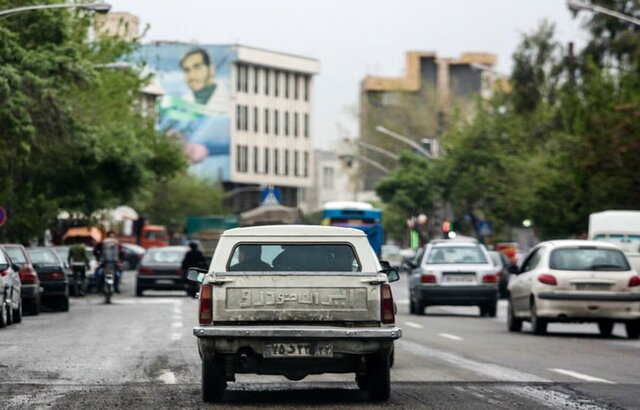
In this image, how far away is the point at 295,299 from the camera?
1460cm

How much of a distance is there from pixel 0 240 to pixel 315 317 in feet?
125

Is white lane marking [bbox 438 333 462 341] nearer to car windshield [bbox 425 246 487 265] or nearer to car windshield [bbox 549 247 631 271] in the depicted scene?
car windshield [bbox 549 247 631 271]

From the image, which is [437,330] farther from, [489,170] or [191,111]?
[191,111]

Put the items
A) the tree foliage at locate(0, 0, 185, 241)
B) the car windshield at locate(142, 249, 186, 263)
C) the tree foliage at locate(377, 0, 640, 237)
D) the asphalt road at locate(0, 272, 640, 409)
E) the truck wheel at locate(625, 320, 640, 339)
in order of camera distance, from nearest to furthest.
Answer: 1. the asphalt road at locate(0, 272, 640, 409)
2. the truck wheel at locate(625, 320, 640, 339)
3. the tree foliage at locate(0, 0, 185, 241)
4. the tree foliage at locate(377, 0, 640, 237)
5. the car windshield at locate(142, 249, 186, 263)

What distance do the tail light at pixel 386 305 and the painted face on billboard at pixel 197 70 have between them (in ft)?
461

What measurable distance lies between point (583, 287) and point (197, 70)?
129 m

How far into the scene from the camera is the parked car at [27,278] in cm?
3569

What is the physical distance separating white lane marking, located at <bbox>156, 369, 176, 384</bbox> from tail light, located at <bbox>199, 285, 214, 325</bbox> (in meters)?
2.57

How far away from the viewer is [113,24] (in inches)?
5389

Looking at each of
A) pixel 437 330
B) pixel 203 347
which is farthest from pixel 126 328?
pixel 203 347

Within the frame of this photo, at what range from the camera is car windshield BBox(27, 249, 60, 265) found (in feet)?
130

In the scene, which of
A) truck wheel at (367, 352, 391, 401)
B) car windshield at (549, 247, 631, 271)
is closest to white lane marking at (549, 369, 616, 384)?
truck wheel at (367, 352, 391, 401)

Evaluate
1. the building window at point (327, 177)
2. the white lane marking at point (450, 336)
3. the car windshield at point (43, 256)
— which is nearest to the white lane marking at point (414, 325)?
the white lane marking at point (450, 336)

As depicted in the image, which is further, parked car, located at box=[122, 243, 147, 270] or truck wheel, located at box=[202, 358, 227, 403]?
parked car, located at box=[122, 243, 147, 270]
